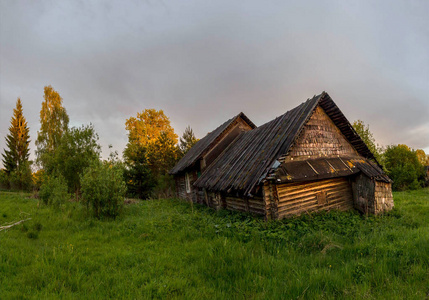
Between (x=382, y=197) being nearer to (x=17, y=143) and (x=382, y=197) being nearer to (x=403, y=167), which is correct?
(x=403, y=167)

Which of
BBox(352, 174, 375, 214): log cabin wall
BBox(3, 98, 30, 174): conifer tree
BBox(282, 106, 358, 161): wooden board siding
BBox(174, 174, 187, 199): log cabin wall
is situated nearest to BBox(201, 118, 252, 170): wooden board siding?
BBox(174, 174, 187, 199): log cabin wall

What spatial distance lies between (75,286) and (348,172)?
11.4 m

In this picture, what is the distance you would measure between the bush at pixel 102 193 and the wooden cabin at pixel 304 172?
16.0 feet

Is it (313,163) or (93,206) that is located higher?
(313,163)

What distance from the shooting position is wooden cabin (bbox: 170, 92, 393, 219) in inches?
342

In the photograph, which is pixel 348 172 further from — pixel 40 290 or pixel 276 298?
pixel 40 290

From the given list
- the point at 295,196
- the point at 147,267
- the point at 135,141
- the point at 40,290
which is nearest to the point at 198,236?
the point at 147,267

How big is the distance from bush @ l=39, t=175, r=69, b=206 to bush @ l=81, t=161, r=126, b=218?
8.00 feet

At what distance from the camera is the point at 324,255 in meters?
5.21

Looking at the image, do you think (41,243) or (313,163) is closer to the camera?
(41,243)

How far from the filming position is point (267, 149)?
1017cm

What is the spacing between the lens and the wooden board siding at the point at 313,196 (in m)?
8.89

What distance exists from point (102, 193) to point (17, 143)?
3829cm

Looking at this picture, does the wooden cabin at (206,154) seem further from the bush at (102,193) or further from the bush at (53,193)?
the bush at (53,193)
